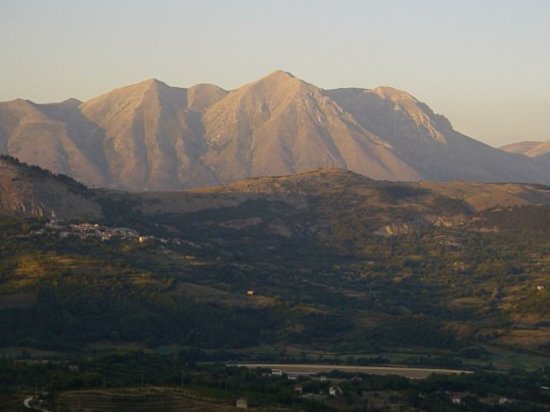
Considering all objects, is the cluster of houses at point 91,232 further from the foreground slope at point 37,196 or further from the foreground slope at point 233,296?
the foreground slope at point 37,196

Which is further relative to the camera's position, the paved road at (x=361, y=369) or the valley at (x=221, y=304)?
the valley at (x=221, y=304)

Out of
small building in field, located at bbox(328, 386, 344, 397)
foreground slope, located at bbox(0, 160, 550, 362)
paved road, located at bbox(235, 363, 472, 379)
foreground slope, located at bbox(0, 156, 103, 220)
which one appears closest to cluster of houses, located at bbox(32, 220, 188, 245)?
foreground slope, located at bbox(0, 160, 550, 362)

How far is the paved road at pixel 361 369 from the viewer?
10781 cm

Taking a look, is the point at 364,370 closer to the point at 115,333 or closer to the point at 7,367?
the point at 115,333

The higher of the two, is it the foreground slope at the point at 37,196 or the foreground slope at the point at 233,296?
the foreground slope at the point at 37,196

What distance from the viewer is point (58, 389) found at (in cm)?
7981

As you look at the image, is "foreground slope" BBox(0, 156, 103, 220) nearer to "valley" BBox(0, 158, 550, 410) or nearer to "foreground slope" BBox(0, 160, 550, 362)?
"valley" BBox(0, 158, 550, 410)

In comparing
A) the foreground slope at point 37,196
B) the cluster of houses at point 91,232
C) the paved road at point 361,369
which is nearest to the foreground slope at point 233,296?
the cluster of houses at point 91,232

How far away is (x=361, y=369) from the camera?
11038 centimetres

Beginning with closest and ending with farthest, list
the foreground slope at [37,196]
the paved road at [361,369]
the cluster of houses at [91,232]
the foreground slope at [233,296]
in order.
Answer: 1. the paved road at [361,369]
2. the foreground slope at [233,296]
3. the cluster of houses at [91,232]
4. the foreground slope at [37,196]

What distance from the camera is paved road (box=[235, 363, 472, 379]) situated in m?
108

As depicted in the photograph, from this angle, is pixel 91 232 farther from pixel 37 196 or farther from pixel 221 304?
pixel 221 304

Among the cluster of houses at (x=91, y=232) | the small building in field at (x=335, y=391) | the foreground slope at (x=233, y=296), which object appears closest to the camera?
the small building in field at (x=335, y=391)

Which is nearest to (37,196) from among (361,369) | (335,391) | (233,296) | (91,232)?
(91,232)
